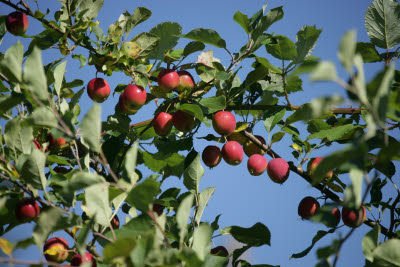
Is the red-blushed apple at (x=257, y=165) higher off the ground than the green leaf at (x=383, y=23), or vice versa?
the green leaf at (x=383, y=23)

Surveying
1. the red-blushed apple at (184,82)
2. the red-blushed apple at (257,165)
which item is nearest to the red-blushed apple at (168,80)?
the red-blushed apple at (184,82)

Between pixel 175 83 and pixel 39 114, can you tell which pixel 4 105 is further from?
pixel 175 83

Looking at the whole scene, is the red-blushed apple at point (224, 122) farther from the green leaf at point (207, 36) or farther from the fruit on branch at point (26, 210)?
the fruit on branch at point (26, 210)

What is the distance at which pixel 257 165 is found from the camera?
1383mm

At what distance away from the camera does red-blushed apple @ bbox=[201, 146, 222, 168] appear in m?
1.41

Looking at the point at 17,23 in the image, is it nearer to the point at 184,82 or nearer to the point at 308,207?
the point at 184,82

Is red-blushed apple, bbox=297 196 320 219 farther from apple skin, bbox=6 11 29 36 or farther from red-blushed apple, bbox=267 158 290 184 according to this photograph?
apple skin, bbox=6 11 29 36

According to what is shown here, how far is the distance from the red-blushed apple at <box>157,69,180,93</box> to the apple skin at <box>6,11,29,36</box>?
0.57m

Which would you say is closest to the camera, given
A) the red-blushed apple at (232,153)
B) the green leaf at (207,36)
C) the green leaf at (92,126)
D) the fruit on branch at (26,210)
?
the green leaf at (92,126)

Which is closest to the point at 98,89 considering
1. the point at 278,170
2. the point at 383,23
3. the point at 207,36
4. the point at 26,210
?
the point at 207,36

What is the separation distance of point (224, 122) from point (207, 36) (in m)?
0.27

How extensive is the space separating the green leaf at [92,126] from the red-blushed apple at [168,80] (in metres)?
0.54

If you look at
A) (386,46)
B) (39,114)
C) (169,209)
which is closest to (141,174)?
(169,209)

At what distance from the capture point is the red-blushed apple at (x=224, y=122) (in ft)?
4.37
